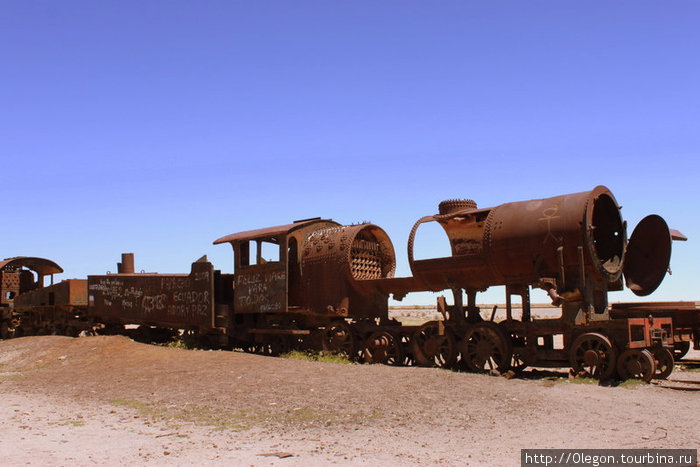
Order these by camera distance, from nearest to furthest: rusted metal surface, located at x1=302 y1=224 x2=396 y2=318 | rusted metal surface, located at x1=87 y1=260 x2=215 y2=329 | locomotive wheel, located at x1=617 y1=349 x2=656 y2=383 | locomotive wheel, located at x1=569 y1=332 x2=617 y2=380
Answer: locomotive wheel, located at x1=617 y1=349 x2=656 y2=383, locomotive wheel, located at x1=569 y1=332 x2=617 y2=380, rusted metal surface, located at x1=302 y1=224 x2=396 y2=318, rusted metal surface, located at x1=87 y1=260 x2=215 y2=329

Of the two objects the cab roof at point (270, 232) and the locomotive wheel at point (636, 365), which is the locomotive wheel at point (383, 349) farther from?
the locomotive wheel at point (636, 365)

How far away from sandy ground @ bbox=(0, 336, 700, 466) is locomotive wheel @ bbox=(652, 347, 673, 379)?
1044mm

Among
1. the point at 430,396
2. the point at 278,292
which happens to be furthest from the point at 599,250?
the point at 278,292

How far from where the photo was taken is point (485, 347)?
1255cm

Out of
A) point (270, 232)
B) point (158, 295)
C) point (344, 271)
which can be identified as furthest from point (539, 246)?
point (158, 295)

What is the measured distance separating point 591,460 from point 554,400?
298 centimetres

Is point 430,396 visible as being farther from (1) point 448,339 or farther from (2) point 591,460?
(1) point 448,339

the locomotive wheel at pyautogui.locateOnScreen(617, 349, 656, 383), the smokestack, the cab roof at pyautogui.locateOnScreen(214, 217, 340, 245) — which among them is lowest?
the locomotive wheel at pyautogui.locateOnScreen(617, 349, 656, 383)

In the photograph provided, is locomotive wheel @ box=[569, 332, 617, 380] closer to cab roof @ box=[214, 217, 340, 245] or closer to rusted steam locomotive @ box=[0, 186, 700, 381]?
rusted steam locomotive @ box=[0, 186, 700, 381]

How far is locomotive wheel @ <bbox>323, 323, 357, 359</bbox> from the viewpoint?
14828mm

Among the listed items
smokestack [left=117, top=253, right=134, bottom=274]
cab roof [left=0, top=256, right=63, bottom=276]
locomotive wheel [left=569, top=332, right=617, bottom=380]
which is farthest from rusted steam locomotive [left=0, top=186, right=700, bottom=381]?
cab roof [left=0, top=256, right=63, bottom=276]

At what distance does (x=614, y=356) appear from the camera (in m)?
10.8

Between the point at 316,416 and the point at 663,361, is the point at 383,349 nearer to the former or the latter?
the point at 663,361

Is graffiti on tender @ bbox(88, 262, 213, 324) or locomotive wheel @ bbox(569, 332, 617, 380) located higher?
graffiti on tender @ bbox(88, 262, 213, 324)
